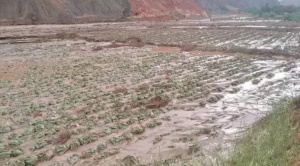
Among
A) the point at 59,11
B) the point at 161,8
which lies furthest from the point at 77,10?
the point at 161,8

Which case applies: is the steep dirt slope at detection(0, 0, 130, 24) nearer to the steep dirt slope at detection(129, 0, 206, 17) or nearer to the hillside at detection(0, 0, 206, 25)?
the hillside at detection(0, 0, 206, 25)

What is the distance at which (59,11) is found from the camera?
68.4m

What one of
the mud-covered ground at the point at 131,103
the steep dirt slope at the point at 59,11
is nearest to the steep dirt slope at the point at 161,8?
the steep dirt slope at the point at 59,11

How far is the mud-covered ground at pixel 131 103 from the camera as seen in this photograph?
8.95 meters

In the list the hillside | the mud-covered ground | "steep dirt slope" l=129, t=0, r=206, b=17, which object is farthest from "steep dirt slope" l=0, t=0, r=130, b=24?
the mud-covered ground

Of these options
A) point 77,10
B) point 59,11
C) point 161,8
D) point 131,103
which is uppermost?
point 59,11

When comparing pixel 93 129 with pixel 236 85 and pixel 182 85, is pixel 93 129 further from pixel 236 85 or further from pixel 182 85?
pixel 236 85

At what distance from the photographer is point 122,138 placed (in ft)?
31.8

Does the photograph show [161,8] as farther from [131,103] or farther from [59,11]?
[131,103]

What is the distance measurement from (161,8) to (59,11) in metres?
30.6

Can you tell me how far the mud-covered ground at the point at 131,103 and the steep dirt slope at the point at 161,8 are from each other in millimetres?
59934

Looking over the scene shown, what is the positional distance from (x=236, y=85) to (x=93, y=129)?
835 cm

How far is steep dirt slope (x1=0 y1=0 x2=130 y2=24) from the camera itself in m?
63.0

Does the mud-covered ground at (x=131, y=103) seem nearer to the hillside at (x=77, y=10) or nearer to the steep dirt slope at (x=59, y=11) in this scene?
the steep dirt slope at (x=59, y=11)
